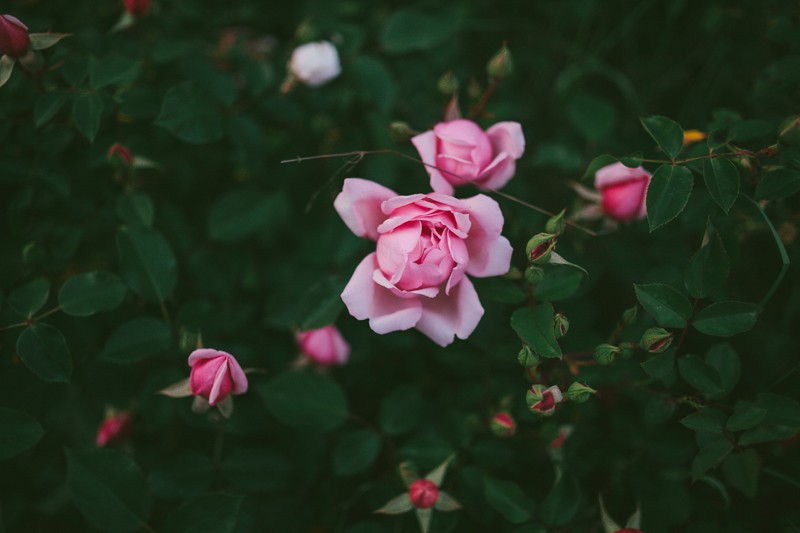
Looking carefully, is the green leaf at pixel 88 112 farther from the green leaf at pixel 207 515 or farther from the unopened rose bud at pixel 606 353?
the unopened rose bud at pixel 606 353

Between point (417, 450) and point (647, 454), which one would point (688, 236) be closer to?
point (647, 454)

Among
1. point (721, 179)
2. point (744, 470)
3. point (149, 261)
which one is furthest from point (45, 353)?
point (744, 470)

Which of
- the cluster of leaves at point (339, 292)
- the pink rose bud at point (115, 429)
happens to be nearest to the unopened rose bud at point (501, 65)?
the cluster of leaves at point (339, 292)

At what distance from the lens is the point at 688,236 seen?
154 centimetres

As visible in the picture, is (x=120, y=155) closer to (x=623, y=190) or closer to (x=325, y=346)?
(x=325, y=346)

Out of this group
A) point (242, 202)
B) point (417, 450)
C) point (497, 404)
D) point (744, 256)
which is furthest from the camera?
point (744, 256)

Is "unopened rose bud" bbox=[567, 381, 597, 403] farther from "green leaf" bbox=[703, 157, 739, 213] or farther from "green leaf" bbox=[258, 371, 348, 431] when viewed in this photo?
"green leaf" bbox=[258, 371, 348, 431]

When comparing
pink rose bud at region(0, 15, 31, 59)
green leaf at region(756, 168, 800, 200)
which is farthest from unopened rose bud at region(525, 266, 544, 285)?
pink rose bud at region(0, 15, 31, 59)

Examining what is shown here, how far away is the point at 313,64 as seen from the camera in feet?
4.32

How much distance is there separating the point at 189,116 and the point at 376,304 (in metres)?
0.60

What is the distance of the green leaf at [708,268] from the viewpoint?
941 millimetres

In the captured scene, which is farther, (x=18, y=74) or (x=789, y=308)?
(x=789, y=308)

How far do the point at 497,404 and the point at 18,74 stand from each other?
3.94 ft

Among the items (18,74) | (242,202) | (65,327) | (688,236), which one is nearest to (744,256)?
(688,236)
